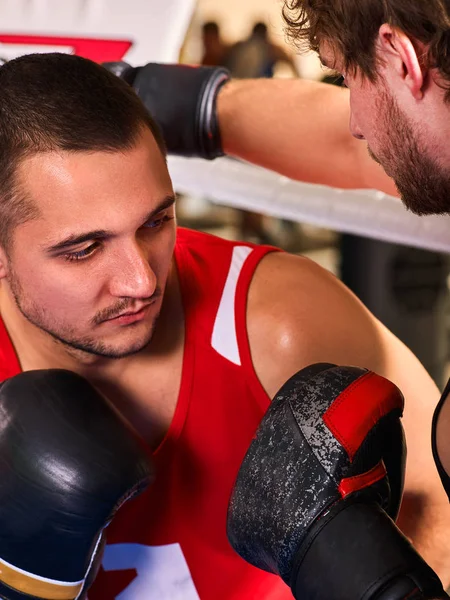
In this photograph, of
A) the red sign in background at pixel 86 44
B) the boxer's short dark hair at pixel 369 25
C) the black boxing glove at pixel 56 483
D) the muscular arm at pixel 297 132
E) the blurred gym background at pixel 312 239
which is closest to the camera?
the boxer's short dark hair at pixel 369 25

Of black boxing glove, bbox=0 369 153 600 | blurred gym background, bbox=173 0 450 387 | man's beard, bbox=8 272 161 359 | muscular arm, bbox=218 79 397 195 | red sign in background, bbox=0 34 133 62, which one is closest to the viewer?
black boxing glove, bbox=0 369 153 600

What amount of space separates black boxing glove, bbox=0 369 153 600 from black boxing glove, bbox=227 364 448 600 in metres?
0.16

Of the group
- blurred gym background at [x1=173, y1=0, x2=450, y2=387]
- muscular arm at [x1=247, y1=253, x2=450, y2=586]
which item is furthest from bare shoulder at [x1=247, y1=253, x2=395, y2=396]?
blurred gym background at [x1=173, y1=0, x2=450, y2=387]

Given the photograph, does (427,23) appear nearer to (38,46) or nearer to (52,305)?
(52,305)

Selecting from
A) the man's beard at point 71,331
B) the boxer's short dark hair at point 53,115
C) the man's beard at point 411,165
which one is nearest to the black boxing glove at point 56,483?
the man's beard at point 71,331

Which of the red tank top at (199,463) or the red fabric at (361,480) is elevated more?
the red fabric at (361,480)

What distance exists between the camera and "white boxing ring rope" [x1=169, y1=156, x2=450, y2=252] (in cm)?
161

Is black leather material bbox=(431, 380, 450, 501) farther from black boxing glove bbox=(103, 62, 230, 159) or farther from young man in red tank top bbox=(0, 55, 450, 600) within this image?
black boxing glove bbox=(103, 62, 230, 159)

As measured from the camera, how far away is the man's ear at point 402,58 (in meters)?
0.93

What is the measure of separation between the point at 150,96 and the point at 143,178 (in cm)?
51

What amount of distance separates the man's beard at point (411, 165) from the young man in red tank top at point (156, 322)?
279 millimetres

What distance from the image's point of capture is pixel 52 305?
1174 millimetres

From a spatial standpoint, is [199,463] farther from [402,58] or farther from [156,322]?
[402,58]

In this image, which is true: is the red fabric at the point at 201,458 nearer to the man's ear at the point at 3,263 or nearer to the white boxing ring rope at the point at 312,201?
the man's ear at the point at 3,263
